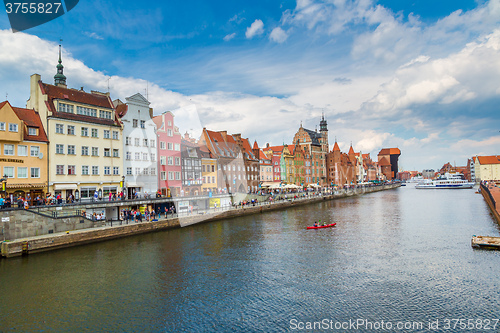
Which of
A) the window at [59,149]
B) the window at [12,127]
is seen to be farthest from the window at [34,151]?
the window at [12,127]

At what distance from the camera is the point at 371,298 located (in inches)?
885

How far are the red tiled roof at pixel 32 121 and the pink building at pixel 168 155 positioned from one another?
66.4ft

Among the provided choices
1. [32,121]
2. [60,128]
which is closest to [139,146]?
[60,128]

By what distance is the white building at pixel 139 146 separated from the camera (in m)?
56.4

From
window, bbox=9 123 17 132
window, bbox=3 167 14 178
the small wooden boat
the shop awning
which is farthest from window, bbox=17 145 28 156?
the small wooden boat

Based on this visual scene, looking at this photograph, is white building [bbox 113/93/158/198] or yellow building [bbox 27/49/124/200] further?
white building [bbox 113/93/158/198]

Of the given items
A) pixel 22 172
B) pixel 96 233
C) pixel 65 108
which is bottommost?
pixel 96 233

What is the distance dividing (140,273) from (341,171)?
517 ft

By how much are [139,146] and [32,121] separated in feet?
57.0

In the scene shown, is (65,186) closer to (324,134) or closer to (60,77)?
(60,77)

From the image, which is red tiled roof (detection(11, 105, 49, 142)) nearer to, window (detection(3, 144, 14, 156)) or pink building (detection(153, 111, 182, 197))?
window (detection(3, 144, 14, 156))

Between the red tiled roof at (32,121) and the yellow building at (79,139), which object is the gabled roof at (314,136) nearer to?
the yellow building at (79,139)

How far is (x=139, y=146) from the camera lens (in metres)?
58.5

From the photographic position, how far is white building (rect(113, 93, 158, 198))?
56.4 m
